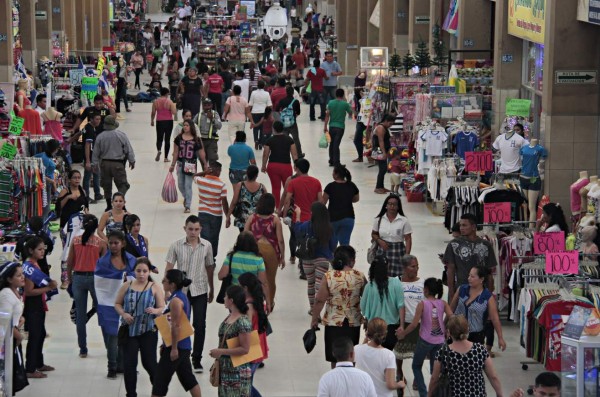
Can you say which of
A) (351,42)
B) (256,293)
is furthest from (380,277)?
(351,42)

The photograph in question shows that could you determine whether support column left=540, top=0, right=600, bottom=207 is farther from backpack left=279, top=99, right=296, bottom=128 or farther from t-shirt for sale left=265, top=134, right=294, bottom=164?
backpack left=279, top=99, right=296, bottom=128

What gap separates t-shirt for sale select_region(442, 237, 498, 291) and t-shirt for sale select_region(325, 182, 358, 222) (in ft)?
7.19

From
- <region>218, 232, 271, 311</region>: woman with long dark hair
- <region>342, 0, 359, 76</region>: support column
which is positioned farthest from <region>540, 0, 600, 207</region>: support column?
<region>342, 0, 359, 76</region>: support column

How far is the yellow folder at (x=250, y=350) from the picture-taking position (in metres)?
10.5

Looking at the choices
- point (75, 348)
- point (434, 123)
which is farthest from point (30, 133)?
point (75, 348)

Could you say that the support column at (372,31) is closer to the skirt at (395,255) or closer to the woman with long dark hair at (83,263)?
the skirt at (395,255)

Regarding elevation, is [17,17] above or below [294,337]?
above

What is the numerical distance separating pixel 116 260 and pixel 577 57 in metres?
9.97

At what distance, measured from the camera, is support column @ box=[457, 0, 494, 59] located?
93.5 ft

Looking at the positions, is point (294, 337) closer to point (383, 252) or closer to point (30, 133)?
point (383, 252)

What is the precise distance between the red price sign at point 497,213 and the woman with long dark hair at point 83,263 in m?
4.18

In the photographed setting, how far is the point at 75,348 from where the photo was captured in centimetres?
1369

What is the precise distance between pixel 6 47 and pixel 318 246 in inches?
600

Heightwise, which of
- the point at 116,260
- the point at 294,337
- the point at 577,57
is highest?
the point at 577,57
